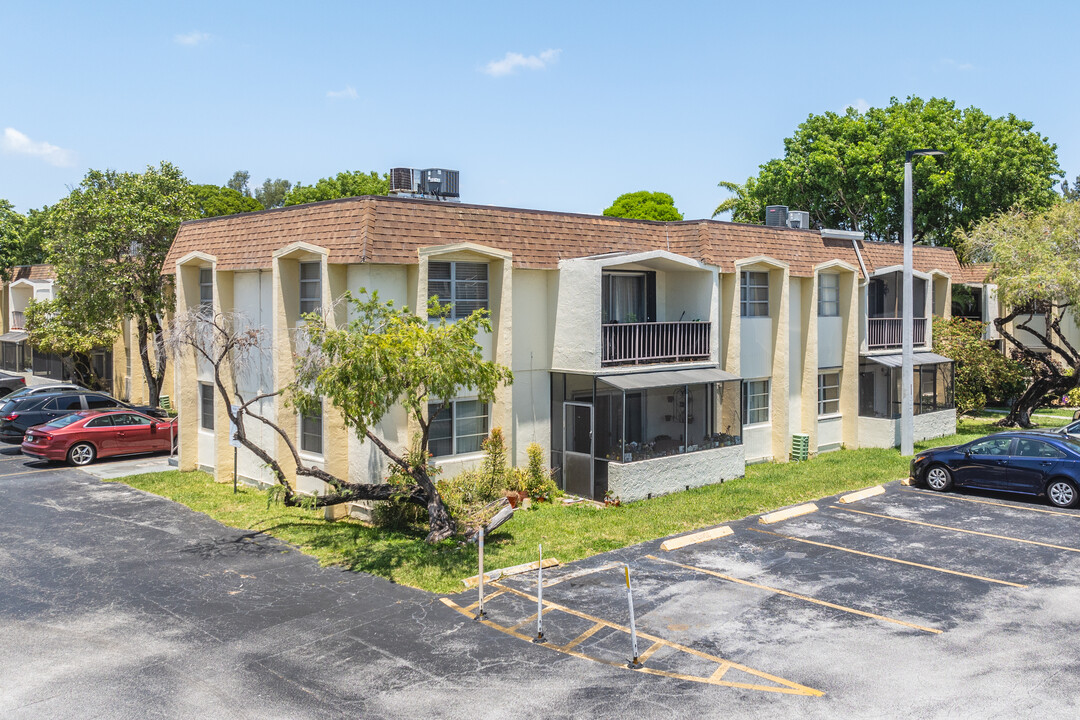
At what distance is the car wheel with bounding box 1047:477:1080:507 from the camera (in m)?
18.3

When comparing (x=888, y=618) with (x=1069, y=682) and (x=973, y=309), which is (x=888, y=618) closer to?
(x=1069, y=682)

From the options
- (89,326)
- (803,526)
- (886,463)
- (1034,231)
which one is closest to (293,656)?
(803,526)

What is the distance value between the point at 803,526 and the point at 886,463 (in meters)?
7.71

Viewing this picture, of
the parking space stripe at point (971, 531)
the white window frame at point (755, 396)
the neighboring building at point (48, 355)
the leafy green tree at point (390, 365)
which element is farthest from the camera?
the neighboring building at point (48, 355)

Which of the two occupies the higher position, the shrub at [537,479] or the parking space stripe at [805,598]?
the shrub at [537,479]

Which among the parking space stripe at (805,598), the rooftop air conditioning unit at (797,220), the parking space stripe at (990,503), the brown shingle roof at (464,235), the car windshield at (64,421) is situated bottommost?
the parking space stripe at (805,598)

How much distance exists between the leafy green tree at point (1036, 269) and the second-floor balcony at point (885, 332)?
3010 millimetres

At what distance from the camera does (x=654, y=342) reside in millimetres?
20766

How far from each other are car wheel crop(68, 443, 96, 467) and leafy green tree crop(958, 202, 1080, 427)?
2785cm

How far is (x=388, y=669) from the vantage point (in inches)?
414

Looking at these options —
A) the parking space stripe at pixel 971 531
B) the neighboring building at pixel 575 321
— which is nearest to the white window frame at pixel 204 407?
the neighboring building at pixel 575 321

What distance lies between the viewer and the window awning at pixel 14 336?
38491 millimetres

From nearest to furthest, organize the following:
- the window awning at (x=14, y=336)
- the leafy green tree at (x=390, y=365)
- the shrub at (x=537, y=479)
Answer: the leafy green tree at (x=390, y=365), the shrub at (x=537, y=479), the window awning at (x=14, y=336)

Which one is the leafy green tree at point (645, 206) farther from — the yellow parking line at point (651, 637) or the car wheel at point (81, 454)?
the yellow parking line at point (651, 637)
